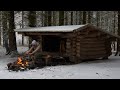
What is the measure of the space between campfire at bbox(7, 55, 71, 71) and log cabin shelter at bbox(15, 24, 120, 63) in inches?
25.8

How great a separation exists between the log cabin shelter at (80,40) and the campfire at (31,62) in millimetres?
656

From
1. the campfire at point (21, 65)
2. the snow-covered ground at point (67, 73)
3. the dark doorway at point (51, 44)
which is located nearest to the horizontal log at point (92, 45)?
the snow-covered ground at point (67, 73)

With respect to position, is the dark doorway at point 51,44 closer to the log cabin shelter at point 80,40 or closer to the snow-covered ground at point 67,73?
the log cabin shelter at point 80,40

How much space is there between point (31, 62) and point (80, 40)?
3.73 m

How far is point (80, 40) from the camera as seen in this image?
664 inches

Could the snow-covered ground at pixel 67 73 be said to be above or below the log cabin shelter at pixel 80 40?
below

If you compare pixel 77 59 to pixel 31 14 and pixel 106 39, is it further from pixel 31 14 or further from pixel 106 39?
pixel 31 14

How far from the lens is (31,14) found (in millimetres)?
24609

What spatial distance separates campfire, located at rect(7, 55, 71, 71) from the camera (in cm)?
1419

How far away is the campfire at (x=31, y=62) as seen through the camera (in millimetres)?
14192

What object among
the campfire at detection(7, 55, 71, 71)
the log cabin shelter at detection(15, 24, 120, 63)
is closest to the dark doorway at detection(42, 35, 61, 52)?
the log cabin shelter at detection(15, 24, 120, 63)
